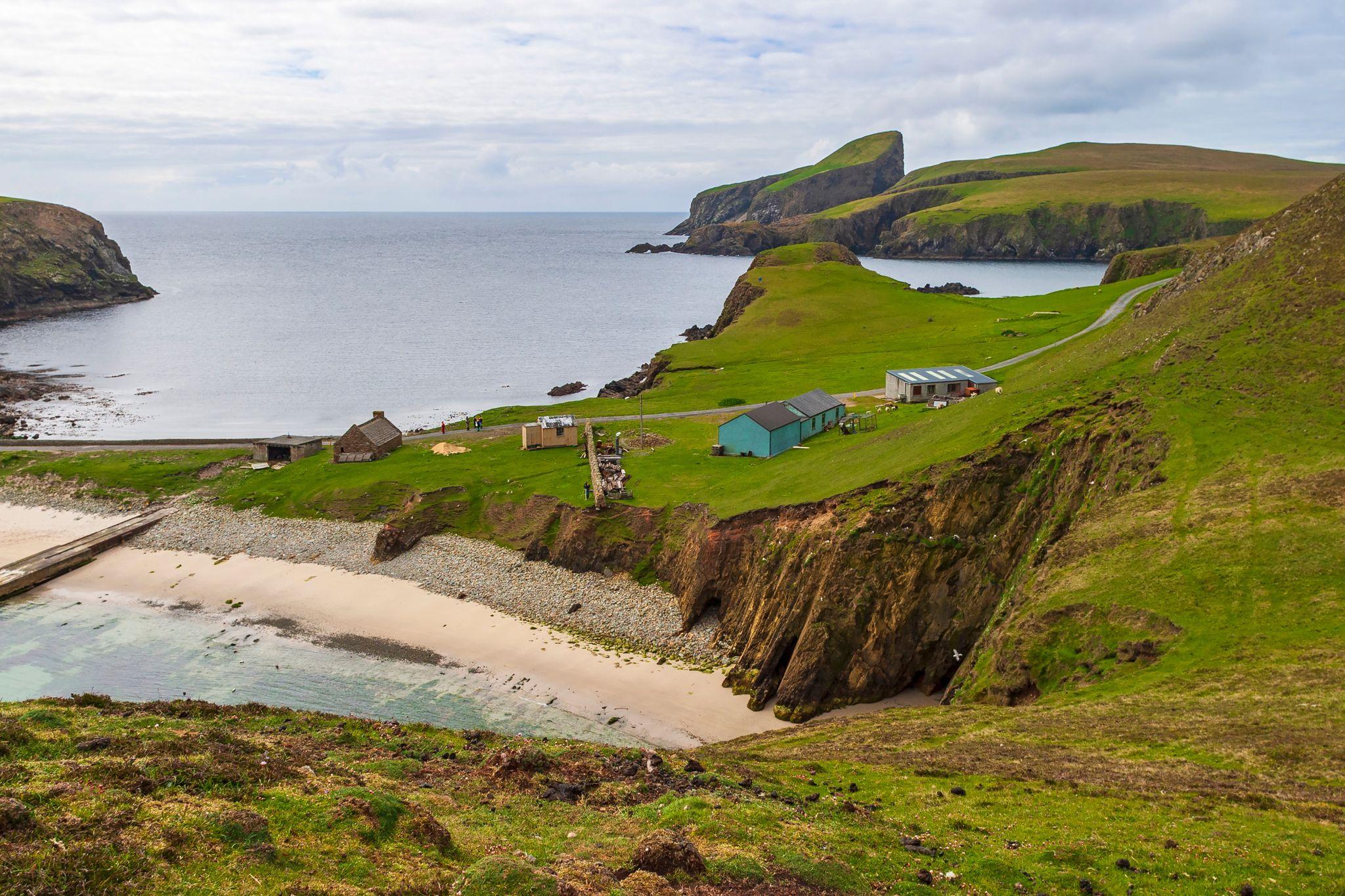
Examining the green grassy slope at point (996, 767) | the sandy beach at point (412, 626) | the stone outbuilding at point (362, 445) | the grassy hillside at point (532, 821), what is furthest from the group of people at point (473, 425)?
the grassy hillside at point (532, 821)

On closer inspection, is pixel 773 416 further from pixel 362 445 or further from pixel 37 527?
pixel 37 527

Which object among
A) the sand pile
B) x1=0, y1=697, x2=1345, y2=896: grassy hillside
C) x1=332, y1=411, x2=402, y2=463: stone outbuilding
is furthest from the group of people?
x1=0, y1=697, x2=1345, y2=896: grassy hillside

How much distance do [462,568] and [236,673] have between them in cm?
1686

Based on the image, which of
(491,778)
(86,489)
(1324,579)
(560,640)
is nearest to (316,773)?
(491,778)

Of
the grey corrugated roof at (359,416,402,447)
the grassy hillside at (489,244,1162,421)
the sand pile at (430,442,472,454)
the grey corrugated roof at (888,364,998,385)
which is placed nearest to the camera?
the grey corrugated roof at (888,364,998,385)

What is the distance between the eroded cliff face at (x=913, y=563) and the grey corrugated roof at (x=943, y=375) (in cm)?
3013

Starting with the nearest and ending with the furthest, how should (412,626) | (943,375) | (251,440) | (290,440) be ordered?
1. (412,626)
2. (943,375)
3. (290,440)
4. (251,440)

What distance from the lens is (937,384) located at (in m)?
78.6

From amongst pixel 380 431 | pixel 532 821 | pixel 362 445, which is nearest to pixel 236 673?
pixel 532 821

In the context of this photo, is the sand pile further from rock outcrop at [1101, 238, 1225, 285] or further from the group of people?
rock outcrop at [1101, 238, 1225, 285]

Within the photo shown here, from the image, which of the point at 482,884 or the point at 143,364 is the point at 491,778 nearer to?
the point at 482,884

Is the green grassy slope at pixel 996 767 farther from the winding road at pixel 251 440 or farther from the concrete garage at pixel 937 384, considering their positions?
the winding road at pixel 251 440

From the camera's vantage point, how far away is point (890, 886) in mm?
19547

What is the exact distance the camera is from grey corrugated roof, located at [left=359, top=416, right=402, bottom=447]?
8100 cm
